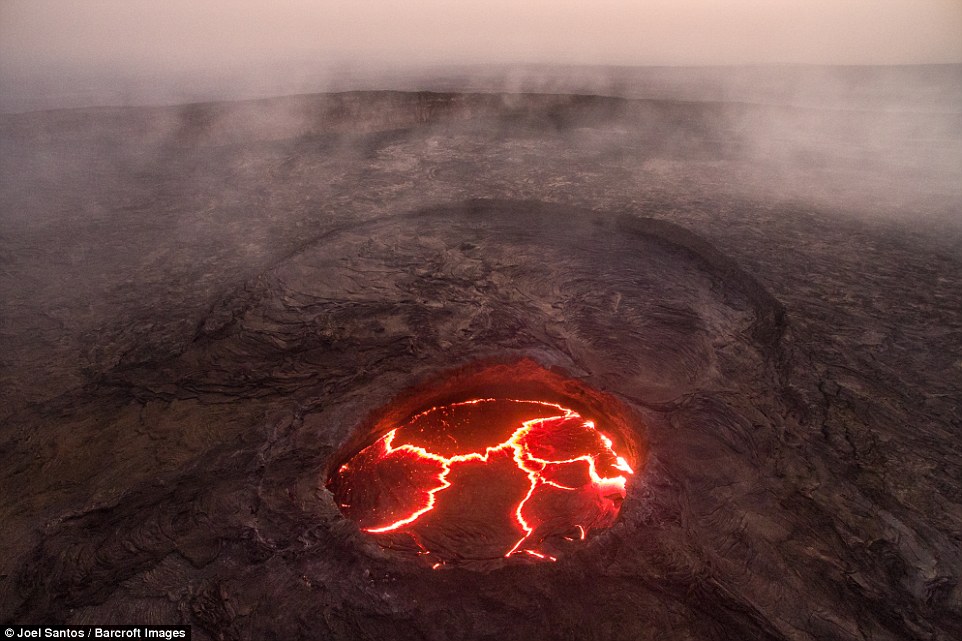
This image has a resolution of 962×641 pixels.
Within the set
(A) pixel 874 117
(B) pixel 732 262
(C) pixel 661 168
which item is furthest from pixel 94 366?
(A) pixel 874 117

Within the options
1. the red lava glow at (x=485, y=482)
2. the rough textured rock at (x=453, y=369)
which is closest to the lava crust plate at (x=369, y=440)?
the rough textured rock at (x=453, y=369)

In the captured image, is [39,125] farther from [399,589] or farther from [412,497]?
[399,589]

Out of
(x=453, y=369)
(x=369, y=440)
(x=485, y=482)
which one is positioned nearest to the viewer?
(x=485, y=482)

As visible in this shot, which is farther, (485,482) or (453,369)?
(453,369)

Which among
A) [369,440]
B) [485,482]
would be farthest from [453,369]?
[485,482]

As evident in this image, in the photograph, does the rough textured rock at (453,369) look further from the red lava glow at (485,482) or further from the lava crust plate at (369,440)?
the red lava glow at (485,482)

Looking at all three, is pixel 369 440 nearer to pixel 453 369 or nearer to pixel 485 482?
pixel 453 369
